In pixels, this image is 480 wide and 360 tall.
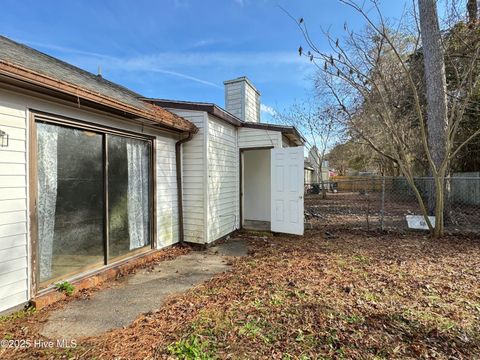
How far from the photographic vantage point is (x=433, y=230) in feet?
18.6

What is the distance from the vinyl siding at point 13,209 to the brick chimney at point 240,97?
593 cm

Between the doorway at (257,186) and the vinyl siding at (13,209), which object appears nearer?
the vinyl siding at (13,209)

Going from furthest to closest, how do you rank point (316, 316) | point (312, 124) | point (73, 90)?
point (312, 124) < point (73, 90) < point (316, 316)

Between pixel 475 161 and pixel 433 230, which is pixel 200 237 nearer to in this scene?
pixel 433 230

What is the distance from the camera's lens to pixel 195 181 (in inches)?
211

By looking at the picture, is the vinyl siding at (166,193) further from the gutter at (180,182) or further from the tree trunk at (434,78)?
the tree trunk at (434,78)

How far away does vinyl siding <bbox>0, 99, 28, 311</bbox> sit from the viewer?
2568 mm

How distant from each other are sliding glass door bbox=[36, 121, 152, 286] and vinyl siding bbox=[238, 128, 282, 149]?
2822 millimetres

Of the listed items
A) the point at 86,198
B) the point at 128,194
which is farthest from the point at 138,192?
the point at 86,198

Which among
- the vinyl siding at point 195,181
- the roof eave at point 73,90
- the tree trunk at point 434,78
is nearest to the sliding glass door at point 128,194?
the roof eave at point 73,90

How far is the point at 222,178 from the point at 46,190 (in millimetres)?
3556

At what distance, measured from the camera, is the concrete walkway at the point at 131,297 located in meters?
2.49

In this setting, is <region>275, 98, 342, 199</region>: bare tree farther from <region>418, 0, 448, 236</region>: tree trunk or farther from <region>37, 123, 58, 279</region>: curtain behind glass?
<region>37, 123, 58, 279</region>: curtain behind glass

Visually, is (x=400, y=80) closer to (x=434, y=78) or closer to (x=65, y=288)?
(x=434, y=78)
